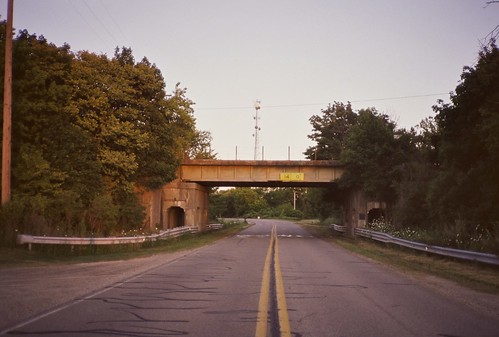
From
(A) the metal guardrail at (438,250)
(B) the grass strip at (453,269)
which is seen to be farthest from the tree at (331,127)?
(B) the grass strip at (453,269)

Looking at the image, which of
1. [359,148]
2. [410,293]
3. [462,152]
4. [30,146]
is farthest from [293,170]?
[410,293]

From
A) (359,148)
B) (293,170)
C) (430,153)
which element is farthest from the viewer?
(293,170)

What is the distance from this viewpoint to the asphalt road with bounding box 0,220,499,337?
7898 mm

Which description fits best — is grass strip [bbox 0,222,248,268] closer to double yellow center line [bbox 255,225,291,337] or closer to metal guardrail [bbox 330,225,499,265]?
double yellow center line [bbox 255,225,291,337]

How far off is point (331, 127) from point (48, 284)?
73691 millimetres

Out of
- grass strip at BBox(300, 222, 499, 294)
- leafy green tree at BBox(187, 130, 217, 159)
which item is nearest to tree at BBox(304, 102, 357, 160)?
leafy green tree at BBox(187, 130, 217, 159)

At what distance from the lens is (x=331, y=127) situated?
→ 83562mm

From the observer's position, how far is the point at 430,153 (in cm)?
3597

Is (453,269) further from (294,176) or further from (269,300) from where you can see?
(294,176)

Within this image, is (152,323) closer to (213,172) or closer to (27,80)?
(27,80)

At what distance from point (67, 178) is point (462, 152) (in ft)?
70.3

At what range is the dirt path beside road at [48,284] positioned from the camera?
30.7ft

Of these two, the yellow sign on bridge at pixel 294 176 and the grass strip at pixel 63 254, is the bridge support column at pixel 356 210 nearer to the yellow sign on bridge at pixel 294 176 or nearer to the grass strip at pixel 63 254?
the yellow sign on bridge at pixel 294 176

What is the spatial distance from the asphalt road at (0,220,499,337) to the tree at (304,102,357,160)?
212 feet
